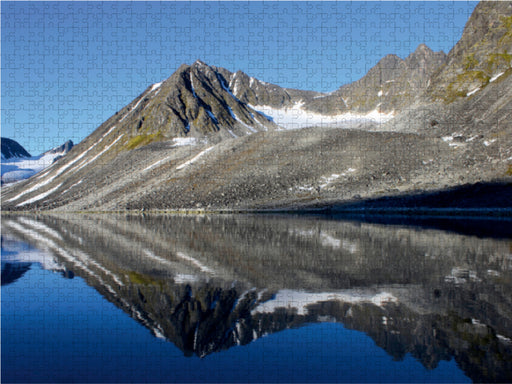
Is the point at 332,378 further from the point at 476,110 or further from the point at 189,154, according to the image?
the point at 189,154

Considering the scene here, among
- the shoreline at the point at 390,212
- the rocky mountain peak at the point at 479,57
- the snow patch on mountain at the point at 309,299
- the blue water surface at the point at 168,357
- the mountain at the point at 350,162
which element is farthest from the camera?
the rocky mountain peak at the point at 479,57

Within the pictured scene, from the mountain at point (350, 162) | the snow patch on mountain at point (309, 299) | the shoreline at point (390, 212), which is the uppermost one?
the mountain at point (350, 162)

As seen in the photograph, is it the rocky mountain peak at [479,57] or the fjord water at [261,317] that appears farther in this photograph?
the rocky mountain peak at [479,57]

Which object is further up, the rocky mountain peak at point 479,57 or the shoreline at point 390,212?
the rocky mountain peak at point 479,57

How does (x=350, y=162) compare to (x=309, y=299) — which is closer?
(x=309, y=299)

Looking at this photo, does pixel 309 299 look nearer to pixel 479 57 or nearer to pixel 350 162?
pixel 350 162

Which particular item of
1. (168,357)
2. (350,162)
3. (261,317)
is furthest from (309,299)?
(350,162)

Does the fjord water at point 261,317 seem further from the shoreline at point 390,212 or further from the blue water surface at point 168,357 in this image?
the shoreline at point 390,212

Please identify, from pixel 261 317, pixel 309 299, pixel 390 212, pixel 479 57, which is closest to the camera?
pixel 261 317

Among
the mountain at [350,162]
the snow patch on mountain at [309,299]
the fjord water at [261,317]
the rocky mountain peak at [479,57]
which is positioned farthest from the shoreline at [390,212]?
the rocky mountain peak at [479,57]
